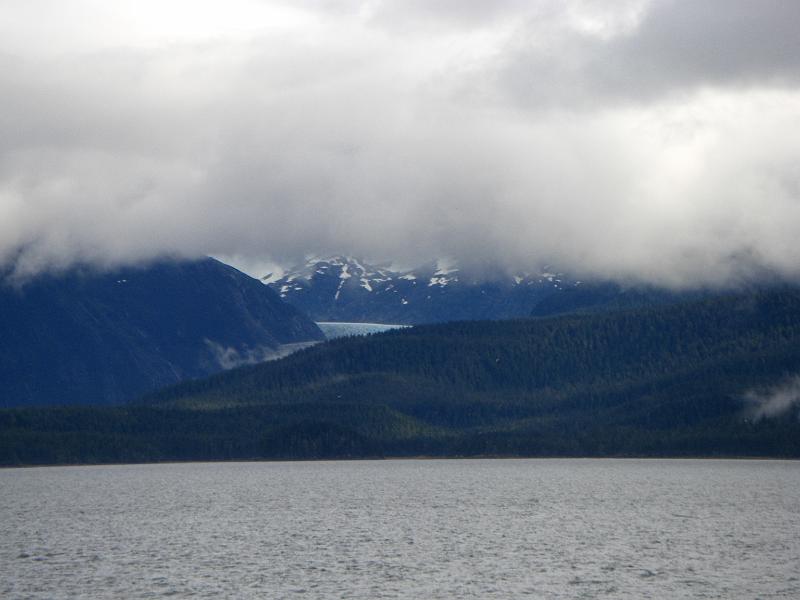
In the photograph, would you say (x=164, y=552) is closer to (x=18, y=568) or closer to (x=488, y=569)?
(x=18, y=568)

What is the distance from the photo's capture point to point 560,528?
169125 millimetres

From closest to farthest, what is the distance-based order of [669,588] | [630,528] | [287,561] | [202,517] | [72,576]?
1. [669,588]
2. [72,576]
3. [287,561]
4. [630,528]
5. [202,517]

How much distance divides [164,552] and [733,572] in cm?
6104

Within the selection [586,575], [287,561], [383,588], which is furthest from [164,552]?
[586,575]

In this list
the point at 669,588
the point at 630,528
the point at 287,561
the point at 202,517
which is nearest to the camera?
the point at 669,588

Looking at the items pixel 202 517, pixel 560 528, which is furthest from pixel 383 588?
pixel 202 517

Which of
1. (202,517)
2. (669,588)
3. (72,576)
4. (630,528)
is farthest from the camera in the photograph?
(202,517)

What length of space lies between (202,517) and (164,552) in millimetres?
49063

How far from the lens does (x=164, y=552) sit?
5561 inches

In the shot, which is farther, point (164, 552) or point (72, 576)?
point (164, 552)

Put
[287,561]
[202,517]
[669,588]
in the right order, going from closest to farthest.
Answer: [669,588] < [287,561] < [202,517]

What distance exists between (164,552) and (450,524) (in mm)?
48627

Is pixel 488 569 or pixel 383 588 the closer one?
pixel 383 588

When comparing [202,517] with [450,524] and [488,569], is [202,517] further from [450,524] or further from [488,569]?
[488,569]
